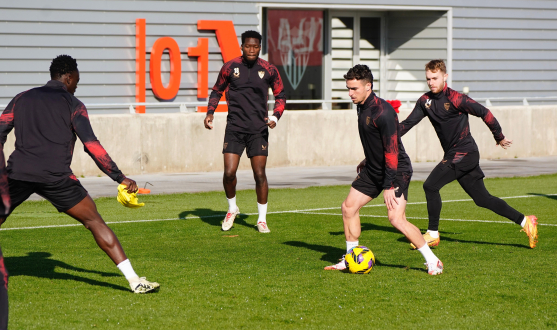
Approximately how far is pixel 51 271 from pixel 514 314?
414cm

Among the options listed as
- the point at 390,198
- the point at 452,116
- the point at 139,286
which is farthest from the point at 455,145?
the point at 139,286

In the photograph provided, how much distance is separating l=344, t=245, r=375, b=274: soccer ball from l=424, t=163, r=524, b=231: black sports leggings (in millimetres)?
1826

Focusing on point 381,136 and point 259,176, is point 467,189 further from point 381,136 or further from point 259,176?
point 259,176

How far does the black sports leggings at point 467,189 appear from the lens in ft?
29.5

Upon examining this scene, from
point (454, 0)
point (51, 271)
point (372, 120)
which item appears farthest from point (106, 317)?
point (454, 0)

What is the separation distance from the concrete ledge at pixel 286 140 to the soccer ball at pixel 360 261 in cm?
1118

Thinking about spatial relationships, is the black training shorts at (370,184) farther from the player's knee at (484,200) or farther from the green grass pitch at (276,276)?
the player's knee at (484,200)

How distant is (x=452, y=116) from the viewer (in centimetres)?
889

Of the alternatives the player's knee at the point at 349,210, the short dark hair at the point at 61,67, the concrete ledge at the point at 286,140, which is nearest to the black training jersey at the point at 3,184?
the short dark hair at the point at 61,67

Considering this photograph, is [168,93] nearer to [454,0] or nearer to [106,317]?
[454,0]

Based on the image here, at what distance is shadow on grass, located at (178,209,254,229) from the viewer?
11.0 metres

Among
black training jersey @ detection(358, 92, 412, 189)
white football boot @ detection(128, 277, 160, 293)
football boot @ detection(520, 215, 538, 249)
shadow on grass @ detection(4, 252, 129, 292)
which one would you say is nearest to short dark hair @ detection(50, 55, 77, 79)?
white football boot @ detection(128, 277, 160, 293)

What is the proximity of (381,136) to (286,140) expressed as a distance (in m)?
13.0

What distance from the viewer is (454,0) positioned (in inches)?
915
